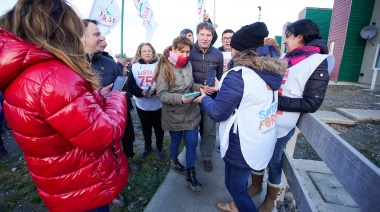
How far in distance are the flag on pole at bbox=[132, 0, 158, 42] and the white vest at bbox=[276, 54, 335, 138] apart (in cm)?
505

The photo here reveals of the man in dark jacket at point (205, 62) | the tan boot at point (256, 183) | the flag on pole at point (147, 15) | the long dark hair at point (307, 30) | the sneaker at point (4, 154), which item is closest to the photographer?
the long dark hair at point (307, 30)

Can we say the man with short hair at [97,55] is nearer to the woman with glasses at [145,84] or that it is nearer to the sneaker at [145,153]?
the woman with glasses at [145,84]

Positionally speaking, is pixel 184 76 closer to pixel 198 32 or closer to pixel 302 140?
pixel 198 32

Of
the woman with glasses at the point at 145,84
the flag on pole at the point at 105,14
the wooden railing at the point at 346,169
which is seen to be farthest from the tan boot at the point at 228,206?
the flag on pole at the point at 105,14

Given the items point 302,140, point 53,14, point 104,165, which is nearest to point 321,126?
point 104,165

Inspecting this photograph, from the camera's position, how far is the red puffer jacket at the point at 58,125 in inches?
40.2

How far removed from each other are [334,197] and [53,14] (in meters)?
3.57

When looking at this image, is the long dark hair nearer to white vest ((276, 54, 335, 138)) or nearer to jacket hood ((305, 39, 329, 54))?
jacket hood ((305, 39, 329, 54))

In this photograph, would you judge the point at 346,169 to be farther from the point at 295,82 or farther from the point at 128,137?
the point at 128,137

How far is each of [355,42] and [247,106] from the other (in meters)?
13.9

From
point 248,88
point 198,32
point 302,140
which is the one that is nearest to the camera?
point 248,88

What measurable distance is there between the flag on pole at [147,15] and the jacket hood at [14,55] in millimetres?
5228

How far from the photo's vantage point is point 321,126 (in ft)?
4.63

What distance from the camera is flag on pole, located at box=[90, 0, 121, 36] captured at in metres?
3.84
